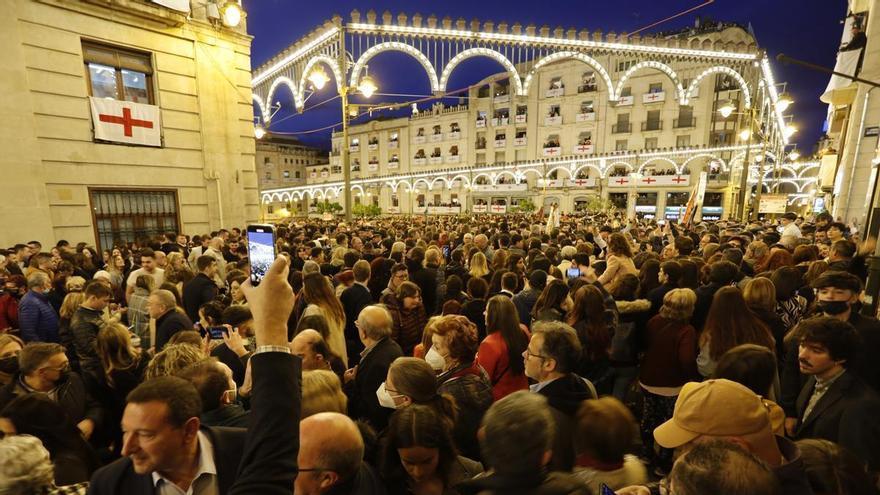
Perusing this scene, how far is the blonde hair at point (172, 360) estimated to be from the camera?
2537mm

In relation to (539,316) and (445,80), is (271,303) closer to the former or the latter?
(539,316)

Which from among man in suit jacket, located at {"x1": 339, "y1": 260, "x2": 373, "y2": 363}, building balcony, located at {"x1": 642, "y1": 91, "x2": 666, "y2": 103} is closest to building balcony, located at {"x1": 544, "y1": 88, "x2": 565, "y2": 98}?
building balcony, located at {"x1": 642, "y1": 91, "x2": 666, "y2": 103}

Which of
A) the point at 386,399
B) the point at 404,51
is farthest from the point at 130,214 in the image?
the point at 386,399

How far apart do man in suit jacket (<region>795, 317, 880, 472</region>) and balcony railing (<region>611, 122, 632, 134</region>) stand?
134ft

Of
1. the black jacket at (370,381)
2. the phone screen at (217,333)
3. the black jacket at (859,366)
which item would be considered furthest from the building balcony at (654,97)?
the phone screen at (217,333)

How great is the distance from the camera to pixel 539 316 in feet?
13.0

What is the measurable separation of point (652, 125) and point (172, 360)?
141 feet

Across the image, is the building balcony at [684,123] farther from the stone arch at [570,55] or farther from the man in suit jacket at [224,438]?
the man in suit jacket at [224,438]

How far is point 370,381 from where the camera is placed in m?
3.01

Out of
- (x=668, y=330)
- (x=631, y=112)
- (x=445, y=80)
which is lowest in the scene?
Answer: (x=668, y=330)

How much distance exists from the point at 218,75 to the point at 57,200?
5473 millimetres

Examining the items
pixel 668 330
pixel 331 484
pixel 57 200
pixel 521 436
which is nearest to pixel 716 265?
pixel 668 330

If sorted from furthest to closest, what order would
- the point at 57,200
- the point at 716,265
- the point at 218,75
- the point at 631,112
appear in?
1. the point at 631,112
2. the point at 218,75
3. the point at 57,200
4. the point at 716,265

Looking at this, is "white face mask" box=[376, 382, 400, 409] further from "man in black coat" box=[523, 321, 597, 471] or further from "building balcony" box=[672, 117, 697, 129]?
"building balcony" box=[672, 117, 697, 129]
